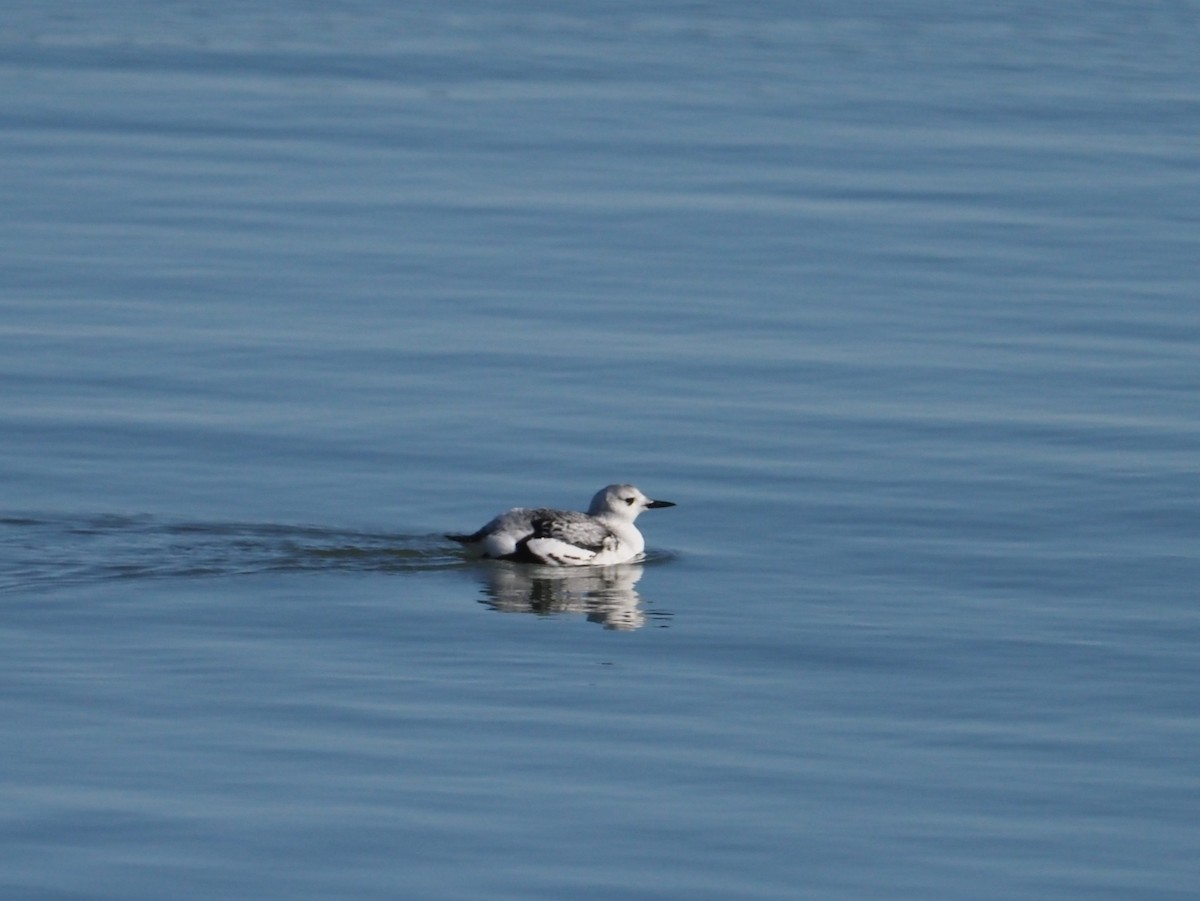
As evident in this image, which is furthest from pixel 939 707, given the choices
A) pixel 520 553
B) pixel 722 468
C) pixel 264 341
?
pixel 264 341

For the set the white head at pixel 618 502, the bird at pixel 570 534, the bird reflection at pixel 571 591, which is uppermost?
the white head at pixel 618 502

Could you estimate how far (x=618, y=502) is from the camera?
52.2 ft

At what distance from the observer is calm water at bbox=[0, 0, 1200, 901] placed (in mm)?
10820

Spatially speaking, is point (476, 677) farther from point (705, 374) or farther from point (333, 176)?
point (333, 176)

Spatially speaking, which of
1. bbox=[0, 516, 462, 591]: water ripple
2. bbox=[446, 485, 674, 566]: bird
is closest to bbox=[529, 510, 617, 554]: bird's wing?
bbox=[446, 485, 674, 566]: bird

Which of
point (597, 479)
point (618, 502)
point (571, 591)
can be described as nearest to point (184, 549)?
point (571, 591)

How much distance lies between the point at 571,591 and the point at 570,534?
0.48 meters

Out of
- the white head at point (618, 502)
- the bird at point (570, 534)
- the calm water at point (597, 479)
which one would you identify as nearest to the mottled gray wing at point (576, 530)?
the bird at point (570, 534)

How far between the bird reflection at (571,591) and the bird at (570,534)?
0.07 m

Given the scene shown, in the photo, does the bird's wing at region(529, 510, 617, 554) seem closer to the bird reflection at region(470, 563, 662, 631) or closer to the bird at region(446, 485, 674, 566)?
the bird at region(446, 485, 674, 566)

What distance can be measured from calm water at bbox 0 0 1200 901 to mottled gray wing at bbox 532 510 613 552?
311 millimetres

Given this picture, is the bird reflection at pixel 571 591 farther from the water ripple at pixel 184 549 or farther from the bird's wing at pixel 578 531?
the water ripple at pixel 184 549

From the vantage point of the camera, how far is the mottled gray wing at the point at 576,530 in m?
15.6

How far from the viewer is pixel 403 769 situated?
37.0 feet
